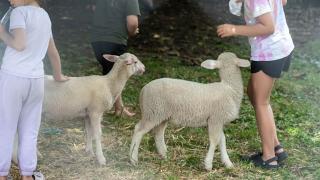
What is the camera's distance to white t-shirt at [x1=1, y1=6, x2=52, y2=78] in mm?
3756

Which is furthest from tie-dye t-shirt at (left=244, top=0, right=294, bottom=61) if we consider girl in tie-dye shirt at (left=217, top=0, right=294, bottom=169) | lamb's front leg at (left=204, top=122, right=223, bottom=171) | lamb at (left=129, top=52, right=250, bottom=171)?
lamb's front leg at (left=204, top=122, right=223, bottom=171)

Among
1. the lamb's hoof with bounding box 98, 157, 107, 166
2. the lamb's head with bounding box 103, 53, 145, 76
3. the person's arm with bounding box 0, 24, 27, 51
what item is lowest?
the lamb's hoof with bounding box 98, 157, 107, 166

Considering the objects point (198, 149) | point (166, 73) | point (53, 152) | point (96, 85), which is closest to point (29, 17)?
point (96, 85)

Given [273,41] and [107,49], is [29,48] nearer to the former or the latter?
[273,41]

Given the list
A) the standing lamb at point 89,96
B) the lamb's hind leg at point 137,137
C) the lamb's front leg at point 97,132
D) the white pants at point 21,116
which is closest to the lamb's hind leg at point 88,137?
the standing lamb at point 89,96

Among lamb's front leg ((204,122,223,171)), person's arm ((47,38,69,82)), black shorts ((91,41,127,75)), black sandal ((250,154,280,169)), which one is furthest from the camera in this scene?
black shorts ((91,41,127,75))

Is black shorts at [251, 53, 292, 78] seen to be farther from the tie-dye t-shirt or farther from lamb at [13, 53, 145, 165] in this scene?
lamb at [13, 53, 145, 165]

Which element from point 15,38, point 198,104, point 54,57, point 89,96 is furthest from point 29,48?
point 198,104

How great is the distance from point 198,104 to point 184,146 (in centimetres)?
71

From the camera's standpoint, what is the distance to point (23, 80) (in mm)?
3787

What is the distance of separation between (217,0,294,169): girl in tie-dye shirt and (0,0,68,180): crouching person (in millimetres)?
1277

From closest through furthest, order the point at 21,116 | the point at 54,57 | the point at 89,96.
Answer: the point at 21,116 < the point at 54,57 < the point at 89,96

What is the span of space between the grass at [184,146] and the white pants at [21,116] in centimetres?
43

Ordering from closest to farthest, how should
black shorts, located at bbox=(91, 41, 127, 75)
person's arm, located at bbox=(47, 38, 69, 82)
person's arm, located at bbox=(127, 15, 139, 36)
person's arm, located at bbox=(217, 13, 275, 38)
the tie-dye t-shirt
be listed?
person's arm, located at bbox=(47, 38, 69, 82) → person's arm, located at bbox=(217, 13, 275, 38) → the tie-dye t-shirt → person's arm, located at bbox=(127, 15, 139, 36) → black shorts, located at bbox=(91, 41, 127, 75)
